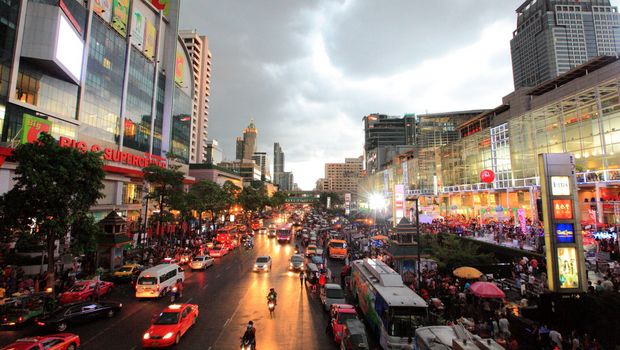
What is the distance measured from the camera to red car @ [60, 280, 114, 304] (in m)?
19.5

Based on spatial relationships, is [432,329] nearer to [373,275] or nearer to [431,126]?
[373,275]

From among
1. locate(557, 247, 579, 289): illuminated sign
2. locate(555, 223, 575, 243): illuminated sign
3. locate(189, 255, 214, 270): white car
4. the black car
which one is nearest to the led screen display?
locate(189, 255, 214, 270): white car

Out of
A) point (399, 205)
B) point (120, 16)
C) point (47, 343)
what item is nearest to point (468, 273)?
point (47, 343)

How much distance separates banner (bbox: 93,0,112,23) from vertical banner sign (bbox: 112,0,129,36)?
1064 mm

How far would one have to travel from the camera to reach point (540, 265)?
2461cm

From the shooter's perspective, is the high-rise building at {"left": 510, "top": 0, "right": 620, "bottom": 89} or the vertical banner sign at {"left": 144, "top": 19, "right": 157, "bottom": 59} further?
the high-rise building at {"left": 510, "top": 0, "right": 620, "bottom": 89}

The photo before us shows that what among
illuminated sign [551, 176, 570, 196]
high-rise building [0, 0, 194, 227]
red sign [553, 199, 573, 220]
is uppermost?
high-rise building [0, 0, 194, 227]

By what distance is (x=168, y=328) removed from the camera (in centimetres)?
1379

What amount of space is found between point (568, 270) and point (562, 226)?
2.46 metres

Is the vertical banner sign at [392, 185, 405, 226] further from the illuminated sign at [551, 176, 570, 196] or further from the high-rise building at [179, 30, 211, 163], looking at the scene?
the high-rise building at [179, 30, 211, 163]

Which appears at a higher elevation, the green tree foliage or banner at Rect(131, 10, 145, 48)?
banner at Rect(131, 10, 145, 48)

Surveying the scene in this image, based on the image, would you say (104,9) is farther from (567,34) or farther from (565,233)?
(567,34)

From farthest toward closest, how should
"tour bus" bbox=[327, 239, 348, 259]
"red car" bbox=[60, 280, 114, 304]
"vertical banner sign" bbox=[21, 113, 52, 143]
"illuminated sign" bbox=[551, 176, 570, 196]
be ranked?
"tour bus" bbox=[327, 239, 348, 259]
"vertical banner sign" bbox=[21, 113, 52, 143]
"red car" bbox=[60, 280, 114, 304]
"illuminated sign" bbox=[551, 176, 570, 196]

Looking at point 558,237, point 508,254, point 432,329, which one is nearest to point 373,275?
point 432,329
